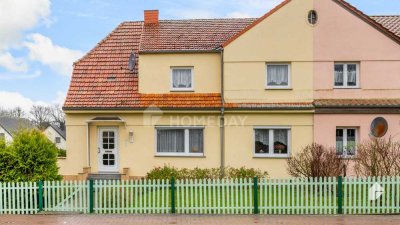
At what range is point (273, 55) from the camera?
1800 centimetres

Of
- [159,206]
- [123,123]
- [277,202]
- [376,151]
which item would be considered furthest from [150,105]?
[376,151]

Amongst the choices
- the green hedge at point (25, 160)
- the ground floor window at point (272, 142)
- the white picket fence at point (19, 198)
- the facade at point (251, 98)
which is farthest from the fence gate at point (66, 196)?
the ground floor window at point (272, 142)

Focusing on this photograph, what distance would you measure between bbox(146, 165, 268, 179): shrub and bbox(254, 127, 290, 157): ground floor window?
96 cm

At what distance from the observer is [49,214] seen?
1167cm

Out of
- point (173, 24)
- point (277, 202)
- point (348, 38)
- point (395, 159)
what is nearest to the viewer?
point (277, 202)

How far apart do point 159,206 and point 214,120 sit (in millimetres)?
7071

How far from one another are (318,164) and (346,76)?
230 inches

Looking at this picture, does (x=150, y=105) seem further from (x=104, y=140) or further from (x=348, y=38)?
(x=348, y=38)

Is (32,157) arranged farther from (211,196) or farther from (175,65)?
(175,65)

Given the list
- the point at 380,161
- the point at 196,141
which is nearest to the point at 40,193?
the point at 196,141

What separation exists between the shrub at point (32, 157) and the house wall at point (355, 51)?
11.4 meters

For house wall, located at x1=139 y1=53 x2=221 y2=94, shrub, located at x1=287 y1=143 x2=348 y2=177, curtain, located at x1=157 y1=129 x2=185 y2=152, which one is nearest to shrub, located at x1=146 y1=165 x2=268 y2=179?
curtain, located at x1=157 y1=129 x2=185 y2=152

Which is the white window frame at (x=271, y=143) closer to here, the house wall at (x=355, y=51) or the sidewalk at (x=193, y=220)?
the house wall at (x=355, y=51)

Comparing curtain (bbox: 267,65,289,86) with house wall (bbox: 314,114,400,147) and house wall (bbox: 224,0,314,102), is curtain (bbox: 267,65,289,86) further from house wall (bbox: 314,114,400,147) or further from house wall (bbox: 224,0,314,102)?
house wall (bbox: 314,114,400,147)
